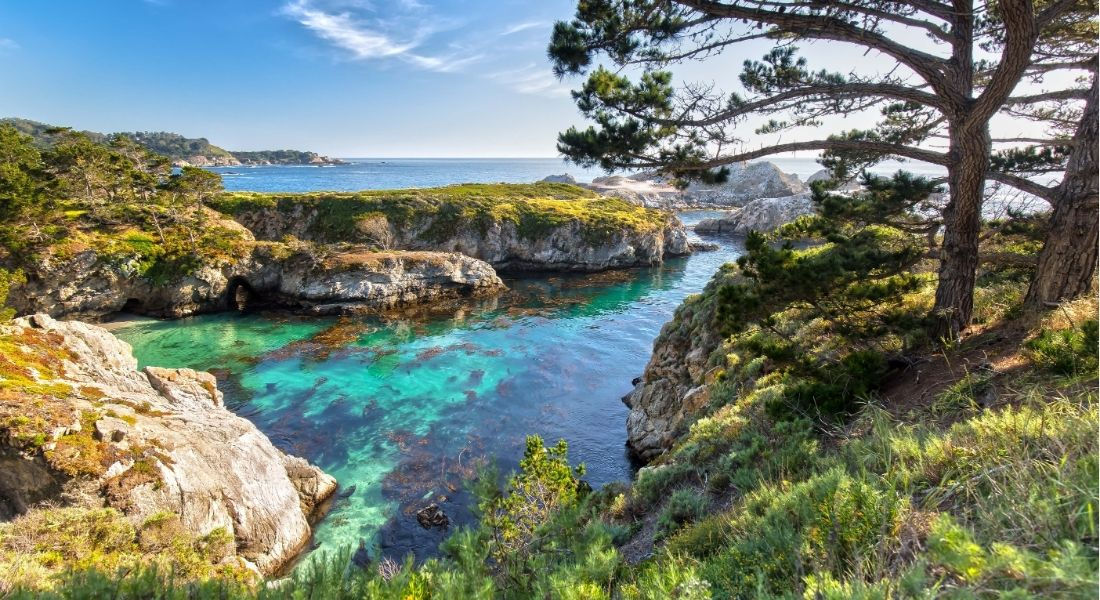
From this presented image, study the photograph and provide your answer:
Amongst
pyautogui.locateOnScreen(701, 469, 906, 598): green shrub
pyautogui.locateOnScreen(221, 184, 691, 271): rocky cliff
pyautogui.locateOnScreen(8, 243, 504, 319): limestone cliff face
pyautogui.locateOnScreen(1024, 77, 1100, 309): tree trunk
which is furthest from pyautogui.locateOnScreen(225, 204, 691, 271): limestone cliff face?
pyautogui.locateOnScreen(701, 469, 906, 598): green shrub

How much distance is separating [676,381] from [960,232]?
34.5 feet

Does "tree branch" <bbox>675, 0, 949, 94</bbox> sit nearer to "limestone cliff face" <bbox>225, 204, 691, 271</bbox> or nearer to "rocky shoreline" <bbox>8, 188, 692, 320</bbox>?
"rocky shoreline" <bbox>8, 188, 692, 320</bbox>

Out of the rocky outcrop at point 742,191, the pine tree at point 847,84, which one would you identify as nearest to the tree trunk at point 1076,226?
the pine tree at point 847,84

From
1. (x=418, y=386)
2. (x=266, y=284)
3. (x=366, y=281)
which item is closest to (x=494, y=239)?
(x=366, y=281)

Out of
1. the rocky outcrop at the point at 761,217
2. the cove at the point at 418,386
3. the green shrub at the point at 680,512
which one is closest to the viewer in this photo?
the green shrub at the point at 680,512

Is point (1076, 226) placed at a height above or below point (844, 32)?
below

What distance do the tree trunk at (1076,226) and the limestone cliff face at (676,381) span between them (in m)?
7.93

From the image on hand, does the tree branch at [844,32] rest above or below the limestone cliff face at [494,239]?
above

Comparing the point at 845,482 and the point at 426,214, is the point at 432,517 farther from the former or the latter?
the point at 426,214

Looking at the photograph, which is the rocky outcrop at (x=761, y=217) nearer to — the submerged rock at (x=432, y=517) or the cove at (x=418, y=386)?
the cove at (x=418, y=386)

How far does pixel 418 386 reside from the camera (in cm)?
2372

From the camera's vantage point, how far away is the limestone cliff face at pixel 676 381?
1532cm

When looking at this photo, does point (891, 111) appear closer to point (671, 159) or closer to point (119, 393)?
point (671, 159)

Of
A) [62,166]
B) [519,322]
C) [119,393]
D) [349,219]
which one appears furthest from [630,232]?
[62,166]
